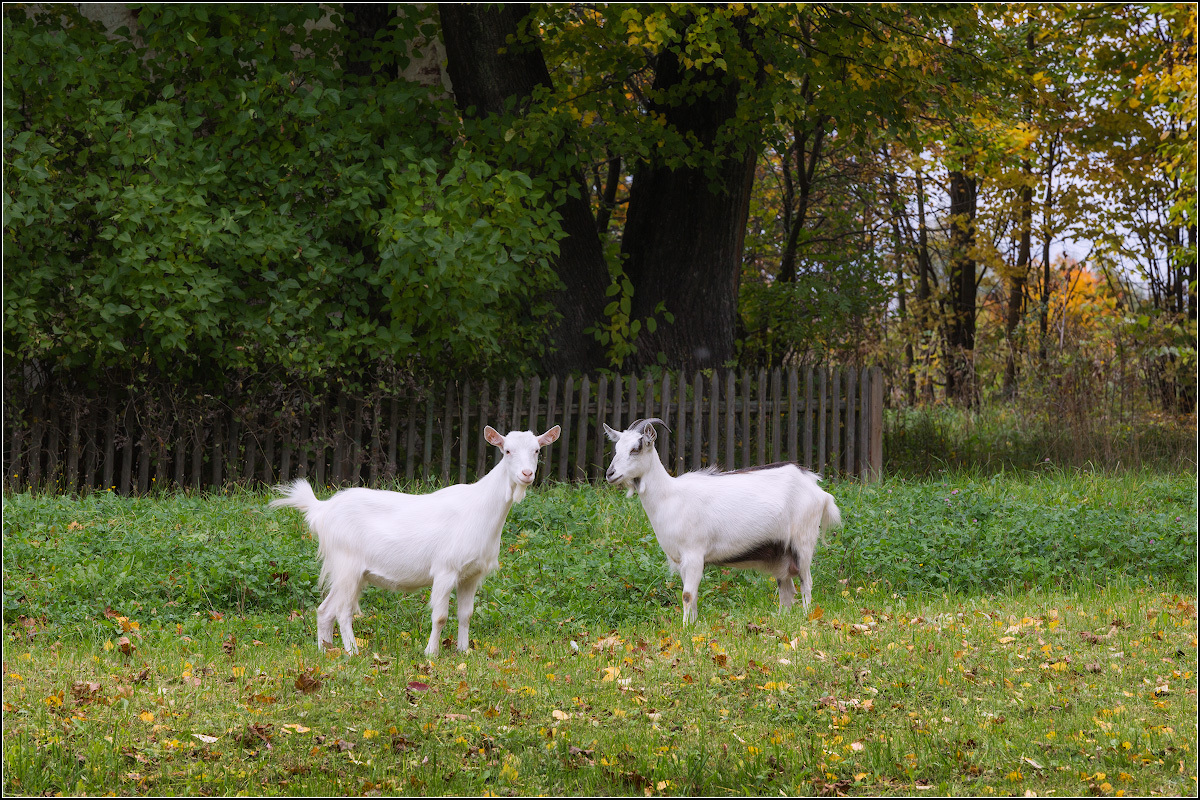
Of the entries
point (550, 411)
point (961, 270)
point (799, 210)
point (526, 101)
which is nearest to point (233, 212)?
point (526, 101)

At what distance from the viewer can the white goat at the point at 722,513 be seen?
24.1 feet

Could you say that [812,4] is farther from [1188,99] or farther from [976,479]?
[976,479]

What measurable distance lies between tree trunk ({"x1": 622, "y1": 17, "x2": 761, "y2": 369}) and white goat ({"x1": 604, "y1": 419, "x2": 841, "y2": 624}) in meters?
6.32

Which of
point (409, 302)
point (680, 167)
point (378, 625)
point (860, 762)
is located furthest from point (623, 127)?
point (860, 762)

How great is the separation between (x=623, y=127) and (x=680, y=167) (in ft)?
5.11

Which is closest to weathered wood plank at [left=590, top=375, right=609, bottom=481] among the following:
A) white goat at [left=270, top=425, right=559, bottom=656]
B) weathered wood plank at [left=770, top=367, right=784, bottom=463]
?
weathered wood plank at [left=770, top=367, right=784, bottom=463]

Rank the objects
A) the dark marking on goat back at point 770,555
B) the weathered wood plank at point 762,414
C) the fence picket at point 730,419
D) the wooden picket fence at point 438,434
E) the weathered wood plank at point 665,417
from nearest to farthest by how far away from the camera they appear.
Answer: the dark marking on goat back at point 770,555
the wooden picket fence at point 438,434
the weathered wood plank at point 665,417
the fence picket at point 730,419
the weathered wood plank at point 762,414

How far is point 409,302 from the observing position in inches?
446

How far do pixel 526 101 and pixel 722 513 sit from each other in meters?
7.27

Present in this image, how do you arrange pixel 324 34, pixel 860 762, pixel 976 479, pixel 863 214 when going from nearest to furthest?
pixel 860 762 < pixel 324 34 < pixel 976 479 < pixel 863 214

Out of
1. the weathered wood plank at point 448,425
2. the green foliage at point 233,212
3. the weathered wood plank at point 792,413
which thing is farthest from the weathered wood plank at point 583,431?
the weathered wood plank at point 792,413

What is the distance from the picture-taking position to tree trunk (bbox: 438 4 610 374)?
43.0ft

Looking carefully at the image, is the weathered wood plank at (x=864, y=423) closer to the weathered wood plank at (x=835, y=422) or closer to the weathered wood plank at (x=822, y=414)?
the weathered wood plank at (x=835, y=422)

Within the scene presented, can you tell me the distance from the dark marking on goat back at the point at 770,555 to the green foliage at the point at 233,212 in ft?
15.7
